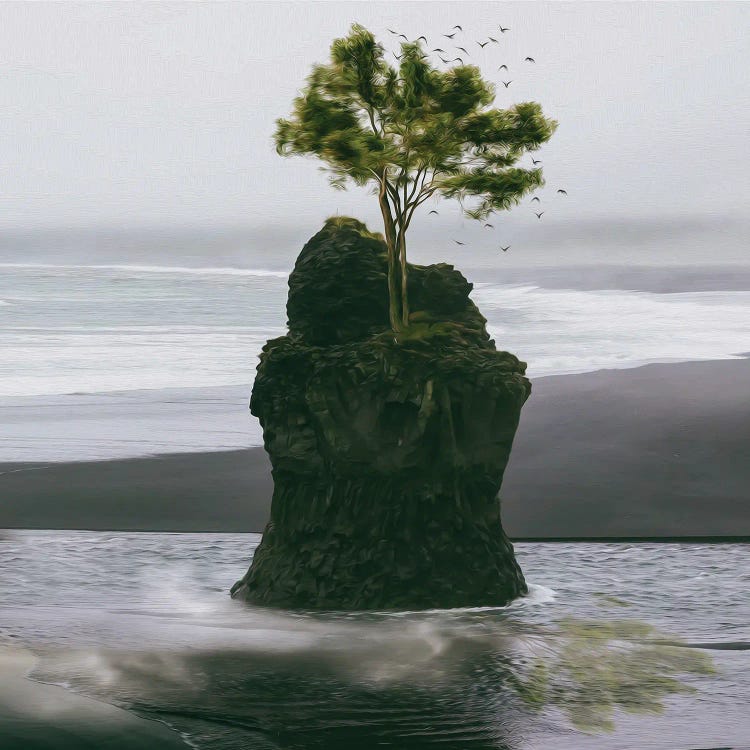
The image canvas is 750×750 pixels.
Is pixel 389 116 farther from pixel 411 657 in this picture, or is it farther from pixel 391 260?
pixel 411 657

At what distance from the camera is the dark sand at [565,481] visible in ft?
64.9

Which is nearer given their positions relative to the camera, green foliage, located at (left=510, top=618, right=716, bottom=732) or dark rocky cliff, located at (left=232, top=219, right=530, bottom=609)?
green foliage, located at (left=510, top=618, right=716, bottom=732)

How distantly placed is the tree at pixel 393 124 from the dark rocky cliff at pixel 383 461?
665 mm

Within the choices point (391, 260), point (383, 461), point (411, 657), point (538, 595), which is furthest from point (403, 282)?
point (411, 657)

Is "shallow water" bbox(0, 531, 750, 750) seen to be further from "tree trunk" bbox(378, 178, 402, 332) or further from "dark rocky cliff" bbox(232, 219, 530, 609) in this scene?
"tree trunk" bbox(378, 178, 402, 332)

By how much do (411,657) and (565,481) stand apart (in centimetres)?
1058

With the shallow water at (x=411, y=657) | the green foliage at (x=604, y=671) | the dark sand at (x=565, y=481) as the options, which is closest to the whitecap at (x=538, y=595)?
the shallow water at (x=411, y=657)

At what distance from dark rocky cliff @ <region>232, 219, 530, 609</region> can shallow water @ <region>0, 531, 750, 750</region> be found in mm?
364

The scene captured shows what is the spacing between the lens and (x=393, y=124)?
14.3 metres

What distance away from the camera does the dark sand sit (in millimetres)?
19781

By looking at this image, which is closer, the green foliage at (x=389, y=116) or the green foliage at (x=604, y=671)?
the green foliage at (x=604, y=671)

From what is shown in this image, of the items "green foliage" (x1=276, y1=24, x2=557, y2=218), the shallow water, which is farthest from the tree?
the shallow water

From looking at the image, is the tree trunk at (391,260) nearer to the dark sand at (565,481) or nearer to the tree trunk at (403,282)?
the tree trunk at (403,282)

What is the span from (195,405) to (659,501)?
43.0 ft
